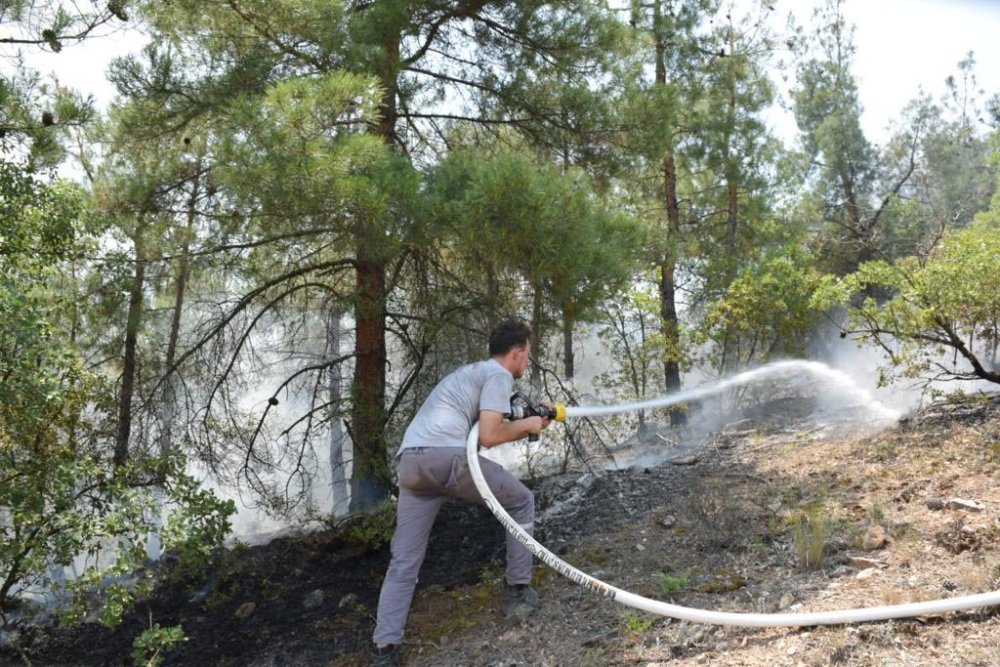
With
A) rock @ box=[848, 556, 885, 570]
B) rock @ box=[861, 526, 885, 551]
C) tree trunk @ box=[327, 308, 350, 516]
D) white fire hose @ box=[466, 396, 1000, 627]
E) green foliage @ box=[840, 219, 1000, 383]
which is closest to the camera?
white fire hose @ box=[466, 396, 1000, 627]

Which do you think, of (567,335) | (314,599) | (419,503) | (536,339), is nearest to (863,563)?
(419,503)

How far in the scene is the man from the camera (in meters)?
4.26

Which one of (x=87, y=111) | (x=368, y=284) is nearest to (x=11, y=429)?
(x=87, y=111)

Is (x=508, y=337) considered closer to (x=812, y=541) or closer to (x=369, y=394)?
(x=812, y=541)

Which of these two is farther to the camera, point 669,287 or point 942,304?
point 669,287

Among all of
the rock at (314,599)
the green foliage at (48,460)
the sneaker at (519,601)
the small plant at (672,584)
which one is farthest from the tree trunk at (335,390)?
the small plant at (672,584)

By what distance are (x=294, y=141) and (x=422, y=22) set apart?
238 cm

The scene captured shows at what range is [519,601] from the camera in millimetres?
4695

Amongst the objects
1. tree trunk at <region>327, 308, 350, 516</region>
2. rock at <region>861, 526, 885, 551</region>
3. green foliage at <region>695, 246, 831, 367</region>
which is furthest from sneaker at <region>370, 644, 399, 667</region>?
green foliage at <region>695, 246, 831, 367</region>

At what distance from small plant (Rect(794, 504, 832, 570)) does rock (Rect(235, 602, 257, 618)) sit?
375 cm

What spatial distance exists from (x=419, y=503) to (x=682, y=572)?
1608 mm

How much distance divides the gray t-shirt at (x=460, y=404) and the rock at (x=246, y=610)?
2372 mm

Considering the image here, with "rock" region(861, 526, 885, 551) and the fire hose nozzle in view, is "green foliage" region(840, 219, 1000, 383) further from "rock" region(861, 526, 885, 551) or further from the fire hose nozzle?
the fire hose nozzle

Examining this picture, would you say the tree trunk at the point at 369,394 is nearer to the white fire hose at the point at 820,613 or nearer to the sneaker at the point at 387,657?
the sneaker at the point at 387,657
